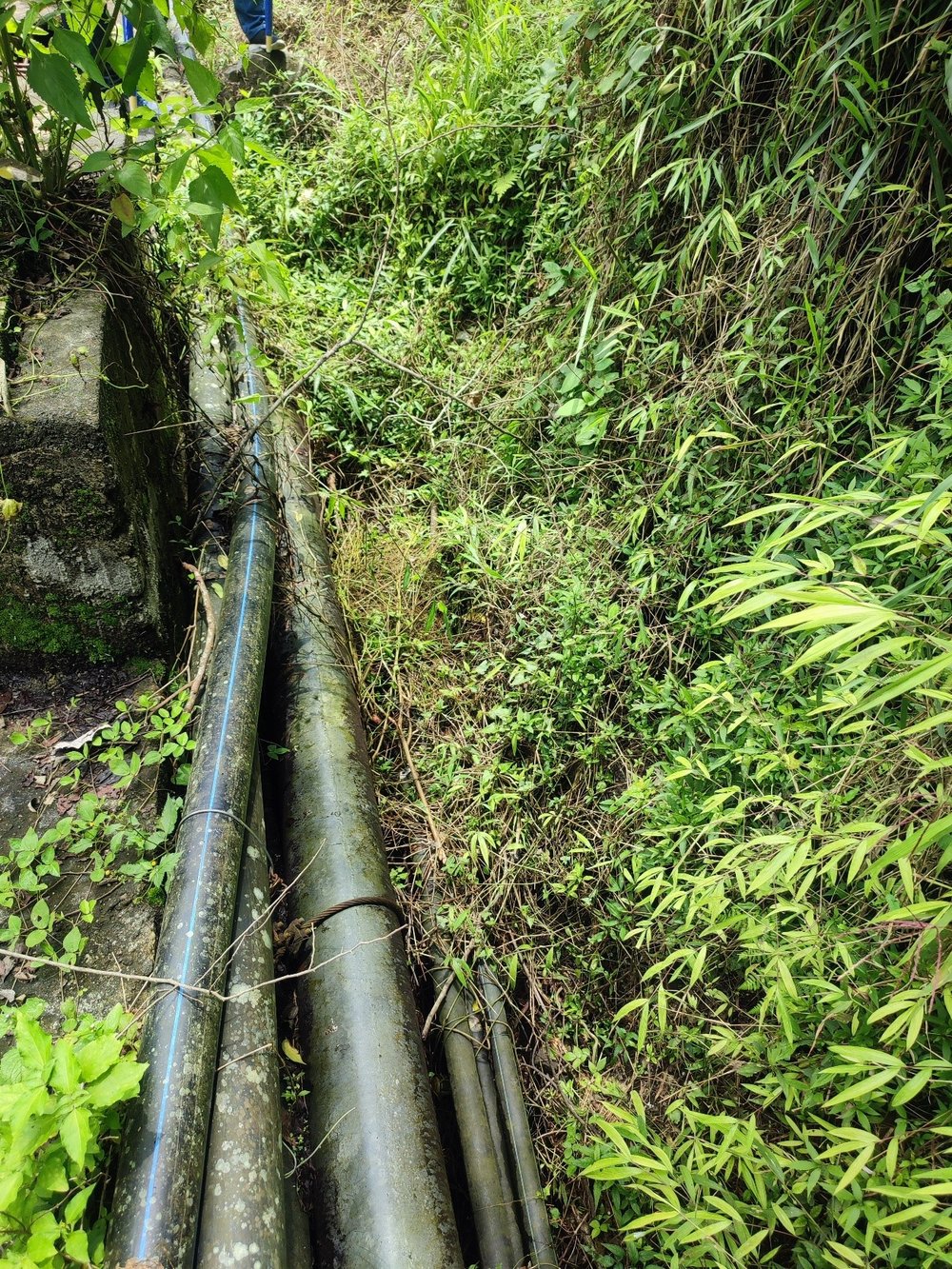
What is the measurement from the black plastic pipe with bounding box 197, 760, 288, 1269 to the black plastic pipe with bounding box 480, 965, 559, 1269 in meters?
0.64

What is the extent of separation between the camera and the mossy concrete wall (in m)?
2.08

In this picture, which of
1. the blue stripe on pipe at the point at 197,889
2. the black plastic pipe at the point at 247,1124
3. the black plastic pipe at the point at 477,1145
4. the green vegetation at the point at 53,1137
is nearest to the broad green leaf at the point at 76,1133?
the green vegetation at the point at 53,1137

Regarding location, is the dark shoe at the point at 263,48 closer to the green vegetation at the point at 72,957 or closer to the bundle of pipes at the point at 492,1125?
the green vegetation at the point at 72,957

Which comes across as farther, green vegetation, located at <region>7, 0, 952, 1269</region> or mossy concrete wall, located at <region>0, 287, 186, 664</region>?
mossy concrete wall, located at <region>0, 287, 186, 664</region>

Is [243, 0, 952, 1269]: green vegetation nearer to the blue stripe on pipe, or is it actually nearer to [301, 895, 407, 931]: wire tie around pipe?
[301, 895, 407, 931]: wire tie around pipe

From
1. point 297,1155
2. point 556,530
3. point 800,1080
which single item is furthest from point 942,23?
point 297,1155

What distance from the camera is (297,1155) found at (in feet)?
5.87

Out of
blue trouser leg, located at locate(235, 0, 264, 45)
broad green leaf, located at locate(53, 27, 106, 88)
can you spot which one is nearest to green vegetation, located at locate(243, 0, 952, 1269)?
broad green leaf, located at locate(53, 27, 106, 88)

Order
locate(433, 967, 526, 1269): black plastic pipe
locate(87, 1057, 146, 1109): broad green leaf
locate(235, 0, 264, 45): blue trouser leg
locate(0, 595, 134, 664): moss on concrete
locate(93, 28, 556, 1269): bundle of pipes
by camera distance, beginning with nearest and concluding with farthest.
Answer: locate(87, 1057, 146, 1109): broad green leaf
locate(93, 28, 556, 1269): bundle of pipes
locate(433, 967, 526, 1269): black plastic pipe
locate(0, 595, 134, 664): moss on concrete
locate(235, 0, 264, 45): blue trouser leg

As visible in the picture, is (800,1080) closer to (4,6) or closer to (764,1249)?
(764,1249)

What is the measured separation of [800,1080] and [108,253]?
2.97 meters

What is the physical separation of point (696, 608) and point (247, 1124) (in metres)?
1.60

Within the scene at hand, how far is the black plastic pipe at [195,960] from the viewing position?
4.34 ft

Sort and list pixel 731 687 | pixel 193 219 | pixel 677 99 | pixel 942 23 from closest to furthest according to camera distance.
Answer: pixel 942 23
pixel 731 687
pixel 677 99
pixel 193 219
